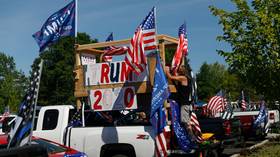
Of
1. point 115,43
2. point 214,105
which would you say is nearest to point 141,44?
point 115,43

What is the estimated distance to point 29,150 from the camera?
15.8 ft

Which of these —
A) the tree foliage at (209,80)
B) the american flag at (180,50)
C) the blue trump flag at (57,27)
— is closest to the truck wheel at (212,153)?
Answer: the american flag at (180,50)

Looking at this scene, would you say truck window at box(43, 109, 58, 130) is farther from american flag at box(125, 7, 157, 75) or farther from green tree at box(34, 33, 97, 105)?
green tree at box(34, 33, 97, 105)

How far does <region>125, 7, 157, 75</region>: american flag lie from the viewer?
1084 centimetres

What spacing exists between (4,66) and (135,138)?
88.2 meters

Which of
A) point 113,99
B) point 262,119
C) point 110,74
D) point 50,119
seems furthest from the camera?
point 262,119

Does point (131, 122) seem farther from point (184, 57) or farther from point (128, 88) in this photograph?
point (184, 57)

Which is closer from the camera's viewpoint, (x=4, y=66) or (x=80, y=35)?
(x=80, y=35)

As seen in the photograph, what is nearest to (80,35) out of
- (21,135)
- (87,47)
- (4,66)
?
(4,66)

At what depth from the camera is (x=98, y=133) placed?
10.9 metres

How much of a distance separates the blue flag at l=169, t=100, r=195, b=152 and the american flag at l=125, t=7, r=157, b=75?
1.19 m

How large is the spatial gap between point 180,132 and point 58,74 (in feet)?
158

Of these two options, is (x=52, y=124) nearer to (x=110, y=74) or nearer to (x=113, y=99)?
(x=113, y=99)

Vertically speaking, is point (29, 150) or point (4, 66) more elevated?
point (4, 66)
